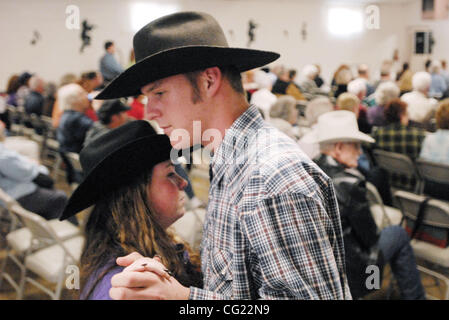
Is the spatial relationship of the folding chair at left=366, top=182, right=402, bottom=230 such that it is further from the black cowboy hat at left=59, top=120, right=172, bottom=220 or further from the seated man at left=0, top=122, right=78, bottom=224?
the seated man at left=0, top=122, right=78, bottom=224

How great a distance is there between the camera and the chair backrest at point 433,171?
8.47 feet

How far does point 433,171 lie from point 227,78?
230cm

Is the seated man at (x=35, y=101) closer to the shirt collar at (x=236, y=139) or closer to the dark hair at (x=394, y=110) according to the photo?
the dark hair at (x=394, y=110)

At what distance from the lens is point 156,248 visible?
927 mm

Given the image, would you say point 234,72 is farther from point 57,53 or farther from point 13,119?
point 13,119

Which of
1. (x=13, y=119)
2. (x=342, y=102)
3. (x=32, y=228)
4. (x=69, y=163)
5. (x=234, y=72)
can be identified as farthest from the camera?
(x=13, y=119)

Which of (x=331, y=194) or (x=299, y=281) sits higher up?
(x=331, y=194)

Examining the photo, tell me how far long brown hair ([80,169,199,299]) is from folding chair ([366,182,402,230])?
167 centimetres

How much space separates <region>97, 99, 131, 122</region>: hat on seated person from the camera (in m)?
2.30

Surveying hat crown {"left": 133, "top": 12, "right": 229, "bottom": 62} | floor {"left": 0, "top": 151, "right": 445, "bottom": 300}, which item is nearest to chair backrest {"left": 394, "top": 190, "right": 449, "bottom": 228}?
floor {"left": 0, "top": 151, "right": 445, "bottom": 300}

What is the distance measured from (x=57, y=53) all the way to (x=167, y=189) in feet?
11.2

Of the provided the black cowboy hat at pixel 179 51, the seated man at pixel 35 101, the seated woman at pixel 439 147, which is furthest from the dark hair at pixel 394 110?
the seated man at pixel 35 101

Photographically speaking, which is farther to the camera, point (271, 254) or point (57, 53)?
point (57, 53)
